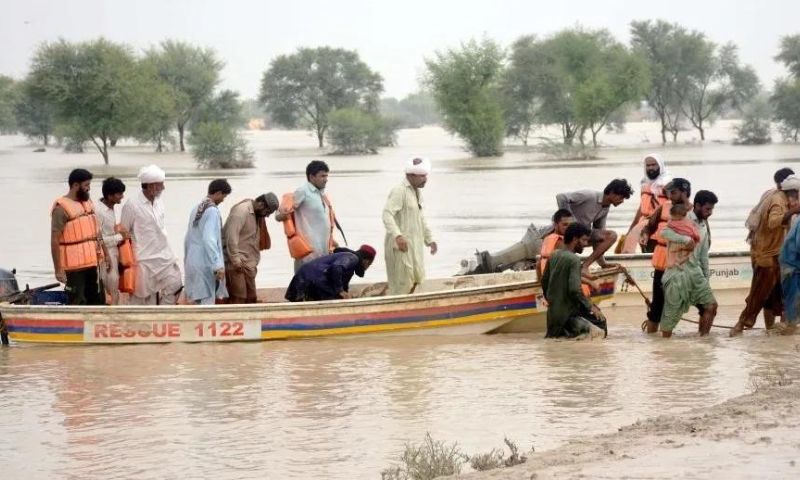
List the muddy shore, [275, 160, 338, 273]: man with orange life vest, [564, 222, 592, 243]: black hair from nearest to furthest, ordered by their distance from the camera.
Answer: the muddy shore < [564, 222, 592, 243]: black hair < [275, 160, 338, 273]: man with orange life vest

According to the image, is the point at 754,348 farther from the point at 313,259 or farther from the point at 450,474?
the point at 450,474

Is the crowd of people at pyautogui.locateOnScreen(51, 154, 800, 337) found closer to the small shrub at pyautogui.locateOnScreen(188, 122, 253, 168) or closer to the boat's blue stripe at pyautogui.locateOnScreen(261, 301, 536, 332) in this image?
the boat's blue stripe at pyautogui.locateOnScreen(261, 301, 536, 332)

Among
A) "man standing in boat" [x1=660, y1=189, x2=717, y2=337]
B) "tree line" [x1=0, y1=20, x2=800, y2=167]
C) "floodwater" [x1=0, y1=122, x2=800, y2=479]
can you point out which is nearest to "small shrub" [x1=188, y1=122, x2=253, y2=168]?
"tree line" [x1=0, y1=20, x2=800, y2=167]

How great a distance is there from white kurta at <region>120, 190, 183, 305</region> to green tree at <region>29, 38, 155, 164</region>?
4398 cm

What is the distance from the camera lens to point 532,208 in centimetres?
2606

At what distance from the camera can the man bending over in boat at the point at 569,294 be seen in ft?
30.9

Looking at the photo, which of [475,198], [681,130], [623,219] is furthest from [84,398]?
[681,130]

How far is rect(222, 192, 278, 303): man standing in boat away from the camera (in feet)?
33.4

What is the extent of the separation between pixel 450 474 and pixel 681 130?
73183mm

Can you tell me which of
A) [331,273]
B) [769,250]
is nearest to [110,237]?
[331,273]

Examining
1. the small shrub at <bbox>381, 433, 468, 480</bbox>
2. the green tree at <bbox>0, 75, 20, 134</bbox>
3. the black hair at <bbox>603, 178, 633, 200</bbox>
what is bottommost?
the small shrub at <bbox>381, 433, 468, 480</bbox>

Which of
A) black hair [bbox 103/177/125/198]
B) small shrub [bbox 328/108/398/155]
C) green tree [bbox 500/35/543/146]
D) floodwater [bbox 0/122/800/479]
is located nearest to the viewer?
floodwater [bbox 0/122/800/479]

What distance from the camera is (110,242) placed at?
10.1 m

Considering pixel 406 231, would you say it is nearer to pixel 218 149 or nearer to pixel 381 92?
pixel 218 149
